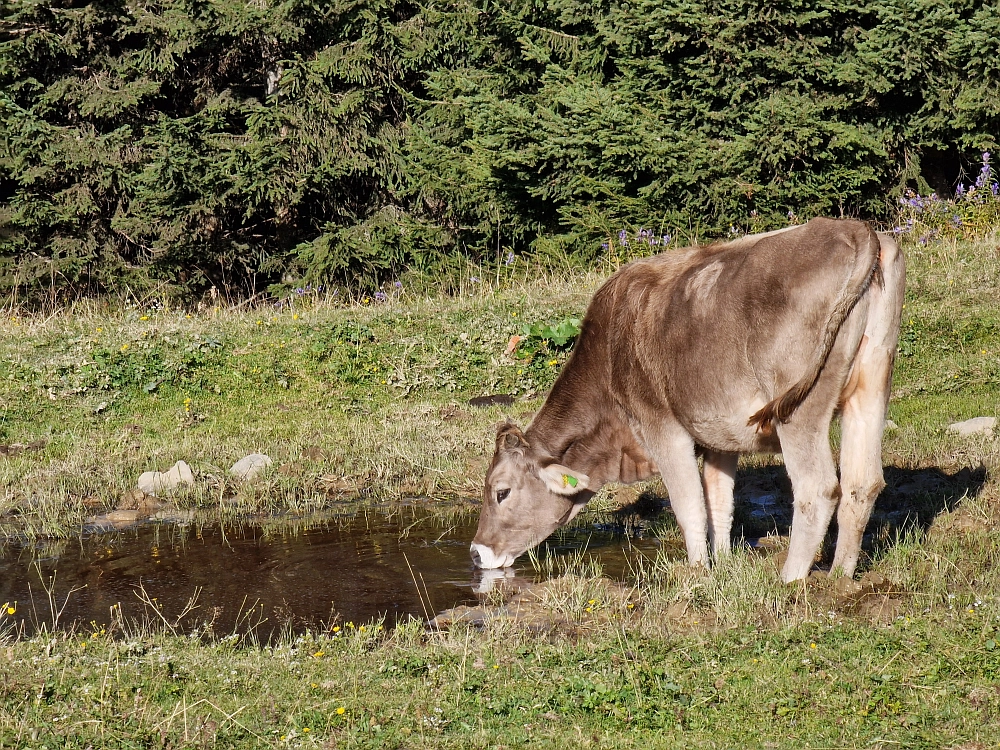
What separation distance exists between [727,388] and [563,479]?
138cm

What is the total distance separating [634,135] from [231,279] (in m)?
10.4

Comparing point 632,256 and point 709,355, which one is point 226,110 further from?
point 709,355

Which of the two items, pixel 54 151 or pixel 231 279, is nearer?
pixel 54 151

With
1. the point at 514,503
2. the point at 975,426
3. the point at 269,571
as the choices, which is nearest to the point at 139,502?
the point at 269,571

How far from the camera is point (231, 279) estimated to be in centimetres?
2295

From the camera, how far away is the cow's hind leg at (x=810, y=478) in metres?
6.09

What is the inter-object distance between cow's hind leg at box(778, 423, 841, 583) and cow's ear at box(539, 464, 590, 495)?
145 cm

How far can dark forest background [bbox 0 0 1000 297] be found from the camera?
52.9 feet

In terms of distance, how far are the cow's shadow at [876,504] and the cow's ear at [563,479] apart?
114cm

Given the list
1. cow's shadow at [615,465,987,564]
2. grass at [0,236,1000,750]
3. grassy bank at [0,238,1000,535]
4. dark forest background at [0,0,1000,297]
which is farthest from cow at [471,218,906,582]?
dark forest background at [0,0,1000,297]

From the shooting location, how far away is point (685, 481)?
666 cm

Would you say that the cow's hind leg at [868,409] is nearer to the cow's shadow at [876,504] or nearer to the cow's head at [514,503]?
the cow's shadow at [876,504]

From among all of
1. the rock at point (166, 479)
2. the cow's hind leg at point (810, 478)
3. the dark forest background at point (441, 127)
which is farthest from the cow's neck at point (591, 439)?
the dark forest background at point (441, 127)

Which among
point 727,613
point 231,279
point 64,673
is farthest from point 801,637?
point 231,279
